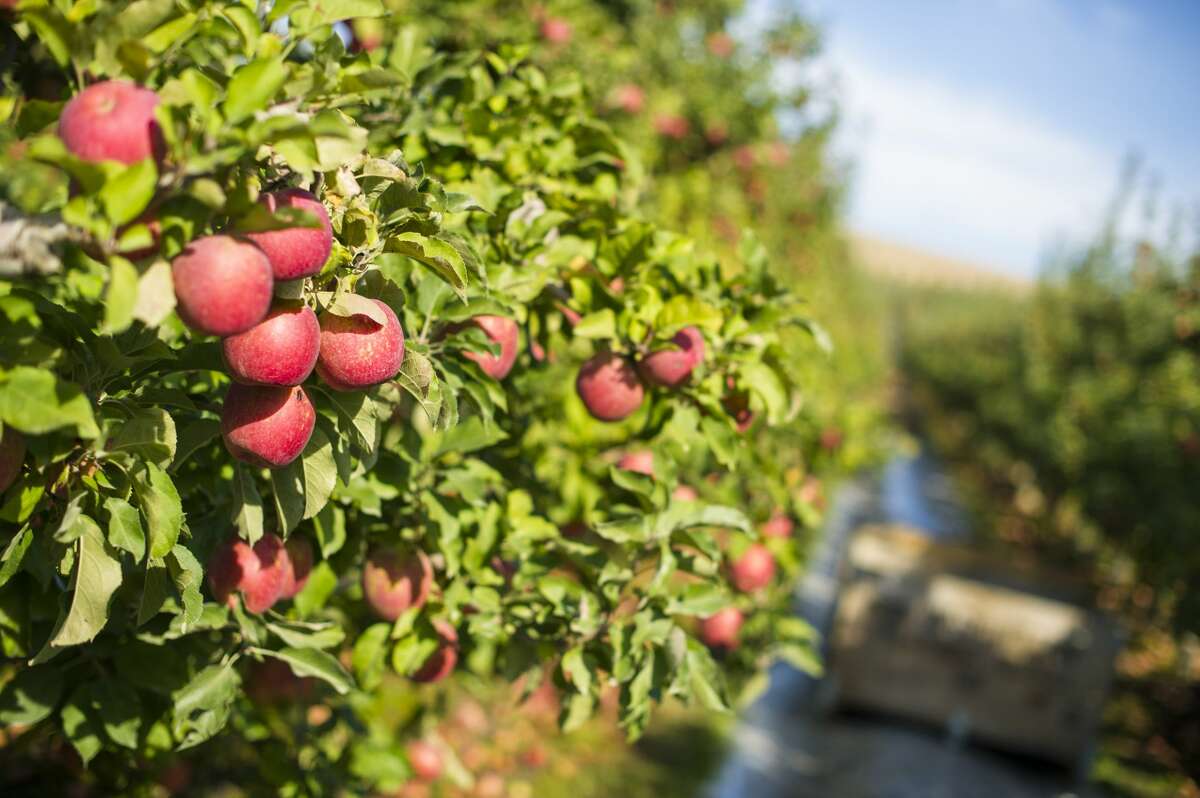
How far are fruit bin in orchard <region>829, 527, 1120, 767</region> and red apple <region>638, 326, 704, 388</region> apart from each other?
406 centimetres

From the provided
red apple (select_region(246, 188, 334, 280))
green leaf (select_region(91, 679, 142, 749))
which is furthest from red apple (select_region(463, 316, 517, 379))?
green leaf (select_region(91, 679, 142, 749))

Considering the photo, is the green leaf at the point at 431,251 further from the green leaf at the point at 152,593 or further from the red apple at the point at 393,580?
the red apple at the point at 393,580

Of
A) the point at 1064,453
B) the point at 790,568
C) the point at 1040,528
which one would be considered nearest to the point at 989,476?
the point at 1040,528

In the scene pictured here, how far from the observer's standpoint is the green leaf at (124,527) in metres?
0.96

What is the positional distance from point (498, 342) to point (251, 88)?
2.20 feet

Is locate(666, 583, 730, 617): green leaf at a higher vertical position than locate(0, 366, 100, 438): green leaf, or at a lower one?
lower

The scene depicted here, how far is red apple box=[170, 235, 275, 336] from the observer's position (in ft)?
2.65

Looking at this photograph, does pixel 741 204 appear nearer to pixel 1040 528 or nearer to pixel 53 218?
pixel 53 218

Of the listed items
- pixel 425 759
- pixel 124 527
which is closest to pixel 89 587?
pixel 124 527

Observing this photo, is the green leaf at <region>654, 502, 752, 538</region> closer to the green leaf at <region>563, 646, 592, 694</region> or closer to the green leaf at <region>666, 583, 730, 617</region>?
the green leaf at <region>666, 583, 730, 617</region>

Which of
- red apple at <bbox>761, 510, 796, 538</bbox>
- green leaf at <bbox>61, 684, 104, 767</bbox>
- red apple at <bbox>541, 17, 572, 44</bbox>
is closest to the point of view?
green leaf at <bbox>61, 684, 104, 767</bbox>

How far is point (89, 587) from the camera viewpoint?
96cm

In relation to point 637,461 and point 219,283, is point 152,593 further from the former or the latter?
point 637,461

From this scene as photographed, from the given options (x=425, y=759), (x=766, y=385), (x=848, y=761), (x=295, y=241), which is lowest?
(x=848, y=761)
